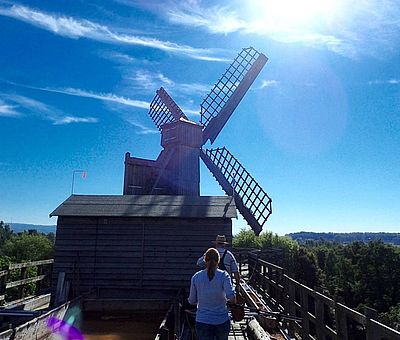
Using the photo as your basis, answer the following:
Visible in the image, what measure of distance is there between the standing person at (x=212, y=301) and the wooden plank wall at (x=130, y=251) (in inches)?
339

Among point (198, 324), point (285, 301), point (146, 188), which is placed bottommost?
point (285, 301)

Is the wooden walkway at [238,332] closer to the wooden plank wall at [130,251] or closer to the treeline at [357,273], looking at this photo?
the wooden plank wall at [130,251]

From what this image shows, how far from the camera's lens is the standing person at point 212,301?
3.89 m

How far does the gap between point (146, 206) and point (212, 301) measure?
9.92 metres

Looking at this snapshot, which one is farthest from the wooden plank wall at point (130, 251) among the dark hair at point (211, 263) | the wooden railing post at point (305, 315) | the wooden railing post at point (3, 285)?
the dark hair at point (211, 263)

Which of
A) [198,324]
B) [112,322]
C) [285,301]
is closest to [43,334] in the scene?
[112,322]

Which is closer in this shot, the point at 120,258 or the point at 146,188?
the point at 120,258

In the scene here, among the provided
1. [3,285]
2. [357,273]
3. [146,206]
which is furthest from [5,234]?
[3,285]

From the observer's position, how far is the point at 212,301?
3.89 m

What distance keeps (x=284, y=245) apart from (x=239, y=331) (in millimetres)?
40285

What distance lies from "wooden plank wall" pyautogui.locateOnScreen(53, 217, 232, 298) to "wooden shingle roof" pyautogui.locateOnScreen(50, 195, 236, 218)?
272 millimetres

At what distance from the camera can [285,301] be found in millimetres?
8367

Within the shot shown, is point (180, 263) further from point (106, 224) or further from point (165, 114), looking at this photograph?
point (165, 114)

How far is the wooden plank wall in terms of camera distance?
12383 millimetres
